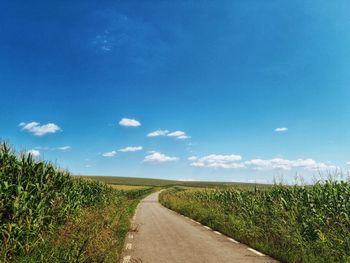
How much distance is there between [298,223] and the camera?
45.8 feet

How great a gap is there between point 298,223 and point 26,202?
9.07 m

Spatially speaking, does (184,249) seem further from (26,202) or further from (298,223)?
(26,202)

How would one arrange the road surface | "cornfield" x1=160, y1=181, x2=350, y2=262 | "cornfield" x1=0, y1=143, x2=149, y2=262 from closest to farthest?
"cornfield" x1=0, y1=143, x2=149, y2=262
the road surface
"cornfield" x1=160, y1=181, x2=350, y2=262

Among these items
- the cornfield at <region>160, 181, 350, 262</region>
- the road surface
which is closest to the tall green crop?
the road surface

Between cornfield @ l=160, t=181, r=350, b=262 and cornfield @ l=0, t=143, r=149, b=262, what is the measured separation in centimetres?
682

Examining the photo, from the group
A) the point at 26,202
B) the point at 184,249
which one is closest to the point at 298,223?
the point at 184,249

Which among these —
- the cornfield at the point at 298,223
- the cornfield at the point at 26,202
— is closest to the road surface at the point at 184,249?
the cornfield at the point at 298,223

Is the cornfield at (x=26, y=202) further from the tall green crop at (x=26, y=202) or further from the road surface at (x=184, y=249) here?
the road surface at (x=184, y=249)

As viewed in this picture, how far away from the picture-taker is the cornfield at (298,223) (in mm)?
11008

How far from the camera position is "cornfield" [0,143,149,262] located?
9.95 meters

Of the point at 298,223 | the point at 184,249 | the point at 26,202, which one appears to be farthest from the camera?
the point at 298,223

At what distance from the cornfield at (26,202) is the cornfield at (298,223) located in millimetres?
6816

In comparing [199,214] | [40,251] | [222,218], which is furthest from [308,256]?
[199,214]

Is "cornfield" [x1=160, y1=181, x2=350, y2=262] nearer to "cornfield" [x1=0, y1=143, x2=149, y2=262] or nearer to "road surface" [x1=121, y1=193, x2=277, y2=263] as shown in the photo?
"road surface" [x1=121, y1=193, x2=277, y2=263]
